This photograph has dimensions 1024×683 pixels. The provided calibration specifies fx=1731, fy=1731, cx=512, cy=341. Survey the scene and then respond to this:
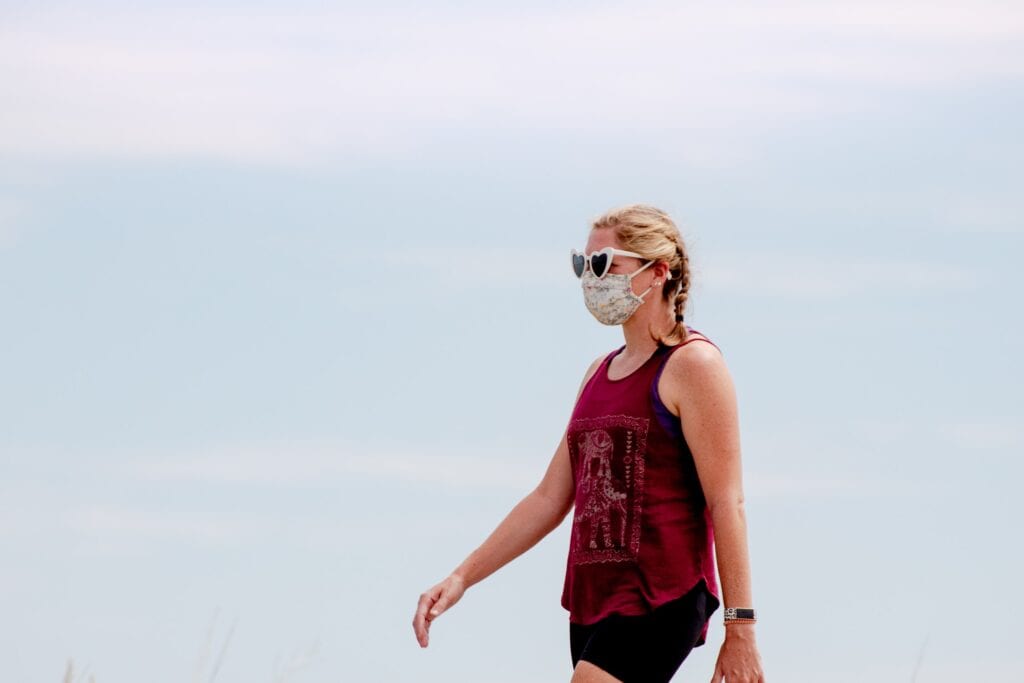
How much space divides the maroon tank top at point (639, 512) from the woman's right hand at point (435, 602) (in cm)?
56

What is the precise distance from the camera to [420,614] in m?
5.84

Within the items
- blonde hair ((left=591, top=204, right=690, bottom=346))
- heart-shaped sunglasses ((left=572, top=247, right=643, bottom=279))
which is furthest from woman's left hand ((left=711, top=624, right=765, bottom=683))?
heart-shaped sunglasses ((left=572, top=247, right=643, bottom=279))

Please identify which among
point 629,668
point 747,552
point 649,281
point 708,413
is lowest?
point 629,668

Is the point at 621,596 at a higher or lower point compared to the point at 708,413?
lower

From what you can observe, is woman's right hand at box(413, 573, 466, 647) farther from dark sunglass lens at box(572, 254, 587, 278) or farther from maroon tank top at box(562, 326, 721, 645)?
dark sunglass lens at box(572, 254, 587, 278)

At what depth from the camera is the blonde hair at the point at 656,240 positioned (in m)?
5.67

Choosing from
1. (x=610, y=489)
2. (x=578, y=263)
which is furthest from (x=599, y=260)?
(x=610, y=489)

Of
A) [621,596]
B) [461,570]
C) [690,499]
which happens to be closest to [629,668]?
[621,596]

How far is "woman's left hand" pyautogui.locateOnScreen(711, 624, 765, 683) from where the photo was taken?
16.9 feet

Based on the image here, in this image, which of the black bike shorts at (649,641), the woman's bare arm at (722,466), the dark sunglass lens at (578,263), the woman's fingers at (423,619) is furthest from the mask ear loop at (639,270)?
the woman's fingers at (423,619)

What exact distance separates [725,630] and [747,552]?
25cm

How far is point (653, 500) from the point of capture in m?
5.33

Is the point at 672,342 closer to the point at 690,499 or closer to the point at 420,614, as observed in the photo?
the point at 690,499

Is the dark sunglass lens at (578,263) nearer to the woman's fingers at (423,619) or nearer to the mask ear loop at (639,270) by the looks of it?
the mask ear loop at (639,270)
